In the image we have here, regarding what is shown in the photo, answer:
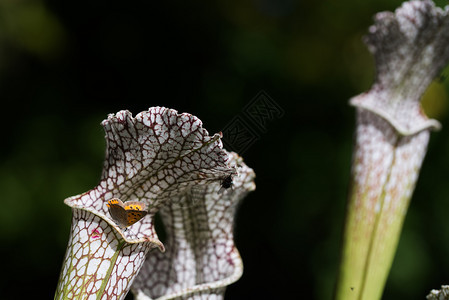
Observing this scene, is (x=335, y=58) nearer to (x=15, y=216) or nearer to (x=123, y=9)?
(x=123, y=9)

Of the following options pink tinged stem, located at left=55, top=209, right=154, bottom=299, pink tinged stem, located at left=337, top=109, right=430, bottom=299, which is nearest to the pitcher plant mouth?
pink tinged stem, located at left=55, top=209, right=154, bottom=299

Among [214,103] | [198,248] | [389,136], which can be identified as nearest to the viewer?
[198,248]

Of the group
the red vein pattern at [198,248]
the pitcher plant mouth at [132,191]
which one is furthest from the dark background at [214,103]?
the pitcher plant mouth at [132,191]

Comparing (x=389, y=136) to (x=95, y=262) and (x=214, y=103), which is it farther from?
(x=214, y=103)

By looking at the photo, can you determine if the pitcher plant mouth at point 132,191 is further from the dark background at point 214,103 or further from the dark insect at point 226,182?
the dark background at point 214,103

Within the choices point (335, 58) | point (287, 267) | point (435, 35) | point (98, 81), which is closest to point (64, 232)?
point (98, 81)

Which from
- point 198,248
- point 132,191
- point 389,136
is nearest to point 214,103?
point 389,136

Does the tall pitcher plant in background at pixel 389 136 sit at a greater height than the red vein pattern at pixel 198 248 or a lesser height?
greater
